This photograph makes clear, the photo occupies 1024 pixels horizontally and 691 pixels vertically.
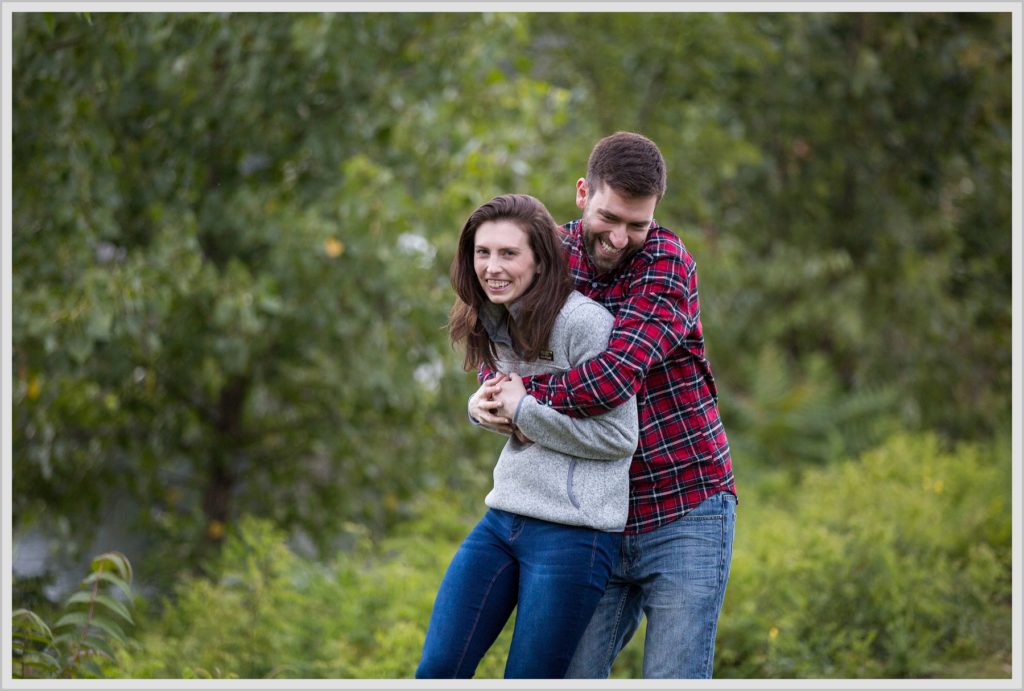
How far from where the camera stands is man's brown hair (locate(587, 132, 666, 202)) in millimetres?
2775

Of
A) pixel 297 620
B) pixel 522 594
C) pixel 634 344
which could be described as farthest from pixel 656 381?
pixel 297 620

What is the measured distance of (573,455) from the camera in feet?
9.32

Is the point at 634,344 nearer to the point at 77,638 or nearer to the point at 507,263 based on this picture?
the point at 507,263

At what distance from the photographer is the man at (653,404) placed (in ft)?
9.16

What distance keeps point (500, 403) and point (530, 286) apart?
30 cm

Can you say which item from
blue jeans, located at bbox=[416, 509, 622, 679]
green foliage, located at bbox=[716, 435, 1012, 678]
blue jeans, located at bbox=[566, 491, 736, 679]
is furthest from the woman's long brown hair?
green foliage, located at bbox=[716, 435, 1012, 678]

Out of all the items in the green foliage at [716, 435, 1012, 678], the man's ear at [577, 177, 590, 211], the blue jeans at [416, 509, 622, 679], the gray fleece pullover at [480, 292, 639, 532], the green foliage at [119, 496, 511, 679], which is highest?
the man's ear at [577, 177, 590, 211]

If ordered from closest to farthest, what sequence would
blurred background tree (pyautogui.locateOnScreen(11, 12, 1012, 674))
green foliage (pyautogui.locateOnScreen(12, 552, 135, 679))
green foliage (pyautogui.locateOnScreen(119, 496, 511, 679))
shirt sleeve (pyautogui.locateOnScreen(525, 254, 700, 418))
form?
shirt sleeve (pyautogui.locateOnScreen(525, 254, 700, 418)) → green foliage (pyautogui.locateOnScreen(12, 552, 135, 679)) → green foliage (pyautogui.locateOnScreen(119, 496, 511, 679)) → blurred background tree (pyautogui.locateOnScreen(11, 12, 1012, 674))

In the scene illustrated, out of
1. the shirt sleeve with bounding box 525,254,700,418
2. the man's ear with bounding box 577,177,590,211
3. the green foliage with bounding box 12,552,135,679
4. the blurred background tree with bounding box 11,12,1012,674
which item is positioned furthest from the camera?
the blurred background tree with bounding box 11,12,1012,674

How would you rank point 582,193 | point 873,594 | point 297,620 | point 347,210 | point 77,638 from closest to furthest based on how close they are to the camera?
point 582,193
point 77,638
point 873,594
point 297,620
point 347,210

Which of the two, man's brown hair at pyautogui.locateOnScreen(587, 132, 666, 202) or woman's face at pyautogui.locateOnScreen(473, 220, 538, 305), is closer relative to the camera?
man's brown hair at pyautogui.locateOnScreen(587, 132, 666, 202)

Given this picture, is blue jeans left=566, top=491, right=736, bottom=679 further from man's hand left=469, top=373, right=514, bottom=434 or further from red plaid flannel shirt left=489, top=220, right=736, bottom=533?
man's hand left=469, top=373, right=514, bottom=434

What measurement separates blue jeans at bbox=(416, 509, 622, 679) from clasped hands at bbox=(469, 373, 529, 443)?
211 mm

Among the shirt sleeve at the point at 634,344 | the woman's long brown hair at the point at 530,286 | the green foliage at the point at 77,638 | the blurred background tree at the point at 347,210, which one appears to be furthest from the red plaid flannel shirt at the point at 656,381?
the blurred background tree at the point at 347,210
